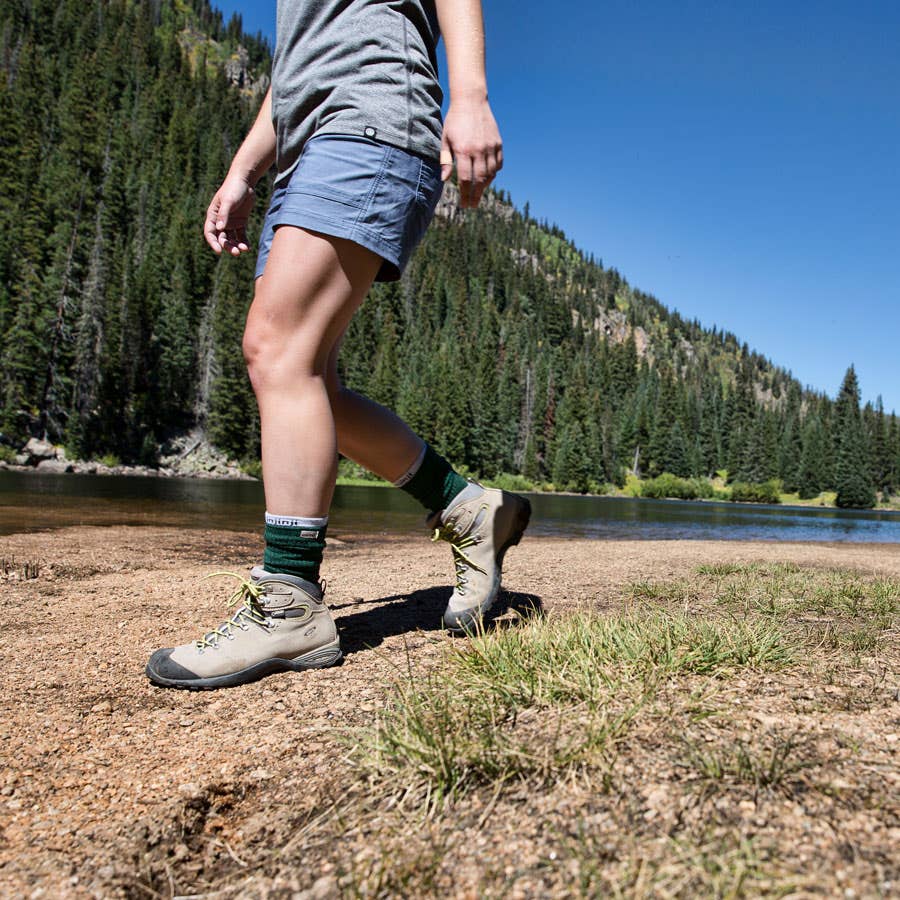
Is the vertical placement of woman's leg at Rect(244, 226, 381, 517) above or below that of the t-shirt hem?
below

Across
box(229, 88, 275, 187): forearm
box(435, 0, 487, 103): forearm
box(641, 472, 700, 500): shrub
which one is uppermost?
box(435, 0, 487, 103): forearm

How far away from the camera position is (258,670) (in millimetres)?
1810

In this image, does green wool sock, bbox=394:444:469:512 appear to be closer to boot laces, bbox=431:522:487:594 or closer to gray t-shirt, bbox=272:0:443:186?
boot laces, bbox=431:522:487:594

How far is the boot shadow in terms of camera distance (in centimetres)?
226

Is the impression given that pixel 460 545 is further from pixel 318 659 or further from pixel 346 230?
pixel 346 230

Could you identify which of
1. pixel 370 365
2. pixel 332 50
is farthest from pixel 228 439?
pixel 332 50

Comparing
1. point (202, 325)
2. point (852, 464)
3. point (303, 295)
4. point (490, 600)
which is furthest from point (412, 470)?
point (852, 464)

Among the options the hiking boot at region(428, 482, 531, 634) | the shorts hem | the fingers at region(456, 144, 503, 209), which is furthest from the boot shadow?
the fingers at region(456, 144, 503, 209)

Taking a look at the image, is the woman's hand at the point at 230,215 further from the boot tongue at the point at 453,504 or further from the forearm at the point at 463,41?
the boot tongue at the point at 453,504

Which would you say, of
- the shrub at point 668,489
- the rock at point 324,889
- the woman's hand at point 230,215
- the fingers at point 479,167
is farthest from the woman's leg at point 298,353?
the shrub at point 668,489

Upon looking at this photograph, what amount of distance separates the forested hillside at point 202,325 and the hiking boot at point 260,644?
1540 inches

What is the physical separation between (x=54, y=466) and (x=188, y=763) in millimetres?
37236

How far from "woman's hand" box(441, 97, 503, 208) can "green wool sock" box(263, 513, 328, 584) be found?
3.67 ft

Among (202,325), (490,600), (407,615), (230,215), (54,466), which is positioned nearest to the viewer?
(490,600)
